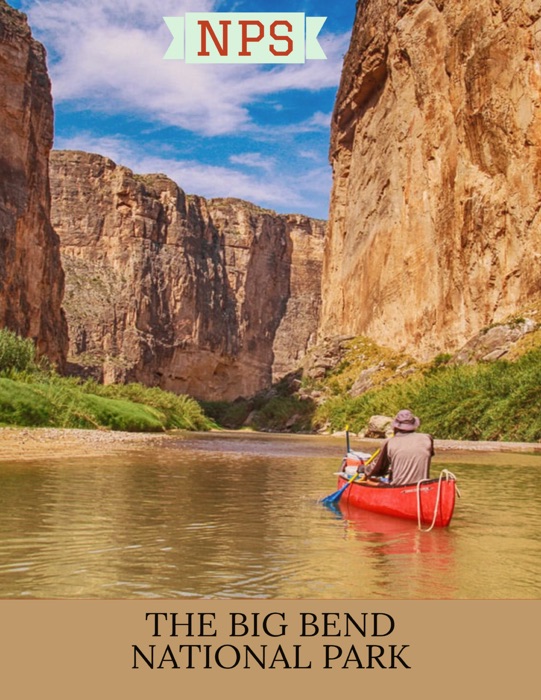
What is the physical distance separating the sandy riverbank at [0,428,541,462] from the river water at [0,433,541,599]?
8.76 ft

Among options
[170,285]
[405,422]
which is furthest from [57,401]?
[170,285]

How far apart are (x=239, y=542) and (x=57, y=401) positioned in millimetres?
17755

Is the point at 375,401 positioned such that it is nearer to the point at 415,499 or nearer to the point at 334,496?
the point at 334,496

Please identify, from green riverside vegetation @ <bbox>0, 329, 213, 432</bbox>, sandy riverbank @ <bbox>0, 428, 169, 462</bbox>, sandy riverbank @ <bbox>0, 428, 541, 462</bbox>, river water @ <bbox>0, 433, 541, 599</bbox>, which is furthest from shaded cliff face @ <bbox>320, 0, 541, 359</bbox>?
river water @ <bbox>0, 433, 541, 599</bbox>

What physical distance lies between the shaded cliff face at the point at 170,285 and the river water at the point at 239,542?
77.1 meters

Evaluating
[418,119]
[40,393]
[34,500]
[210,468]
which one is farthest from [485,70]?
[34,500]

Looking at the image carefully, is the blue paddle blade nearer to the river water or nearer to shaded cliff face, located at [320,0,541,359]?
the river water

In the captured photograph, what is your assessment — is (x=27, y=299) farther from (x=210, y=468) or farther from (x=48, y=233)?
(x=210, y=468)

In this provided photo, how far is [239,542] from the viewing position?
254 inches

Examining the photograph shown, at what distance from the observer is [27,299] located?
5275cm

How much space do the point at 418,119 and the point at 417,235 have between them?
7034 mm

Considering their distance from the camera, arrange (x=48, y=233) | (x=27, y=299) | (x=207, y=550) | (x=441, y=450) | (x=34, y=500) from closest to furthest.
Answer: (x=207, y=550) → (x=34, y=500) → (x=441, y=450) → (x=27, y=299) → (x=48, y=233)

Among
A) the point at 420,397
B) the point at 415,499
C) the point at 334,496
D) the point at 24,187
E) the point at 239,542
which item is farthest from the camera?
the point at 24,187

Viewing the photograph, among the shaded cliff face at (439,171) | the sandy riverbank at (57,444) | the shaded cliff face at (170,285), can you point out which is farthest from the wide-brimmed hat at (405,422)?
the shaded cliff face at (170,285)
